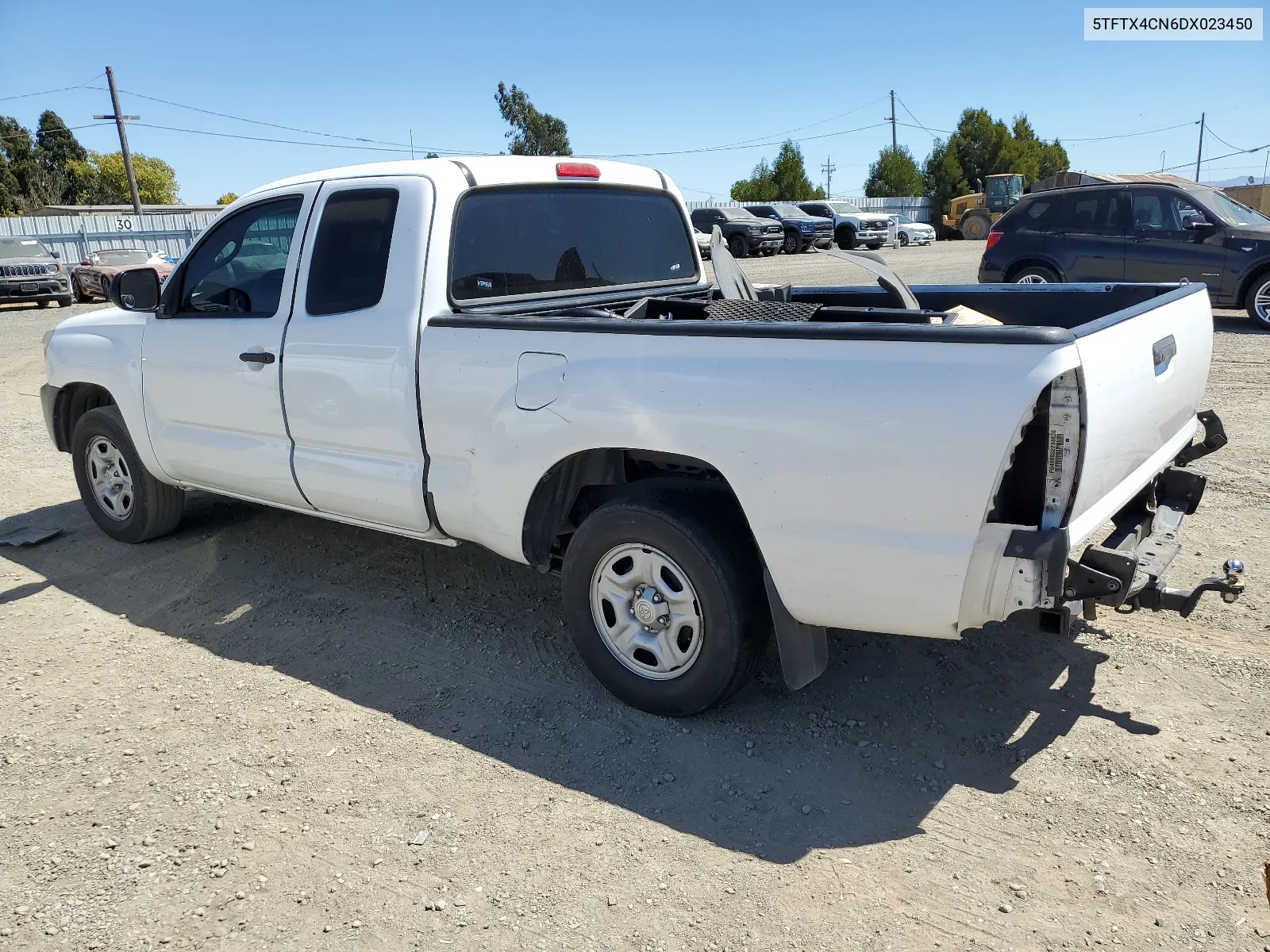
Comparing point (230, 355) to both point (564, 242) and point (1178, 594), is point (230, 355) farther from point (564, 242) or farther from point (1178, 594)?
point (1178, 594)

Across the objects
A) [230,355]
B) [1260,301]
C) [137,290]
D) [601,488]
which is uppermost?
[137,290]

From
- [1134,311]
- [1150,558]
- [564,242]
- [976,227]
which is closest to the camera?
[1134,311]

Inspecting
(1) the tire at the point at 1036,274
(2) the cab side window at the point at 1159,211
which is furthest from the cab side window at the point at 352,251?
(2) the cab side window at the point at 1159,211

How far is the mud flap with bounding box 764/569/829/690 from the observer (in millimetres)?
3295

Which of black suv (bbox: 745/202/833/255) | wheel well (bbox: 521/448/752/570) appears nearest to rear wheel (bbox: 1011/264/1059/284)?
wheel well (bbox: 521/448/752/570)

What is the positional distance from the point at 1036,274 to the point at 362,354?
10795mm

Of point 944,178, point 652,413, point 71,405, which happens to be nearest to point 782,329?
point 652,413

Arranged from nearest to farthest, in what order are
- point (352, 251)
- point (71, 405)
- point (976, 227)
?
point (352, 251) → point (71, 405) → point (976, 227)

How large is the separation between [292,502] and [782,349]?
2768mm

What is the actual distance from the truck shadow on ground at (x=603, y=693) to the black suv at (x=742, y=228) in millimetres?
26510

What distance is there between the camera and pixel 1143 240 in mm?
11828

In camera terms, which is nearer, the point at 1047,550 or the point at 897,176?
the point at 1047,550

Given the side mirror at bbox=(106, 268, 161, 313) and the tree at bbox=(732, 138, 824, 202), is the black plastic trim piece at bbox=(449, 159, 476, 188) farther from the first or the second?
the tree at bbox=(732, 138, 824, 202)

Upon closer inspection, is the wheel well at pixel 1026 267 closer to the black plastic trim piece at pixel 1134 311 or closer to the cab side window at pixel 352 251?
the black plastic trim piece at pixel 1134 311
